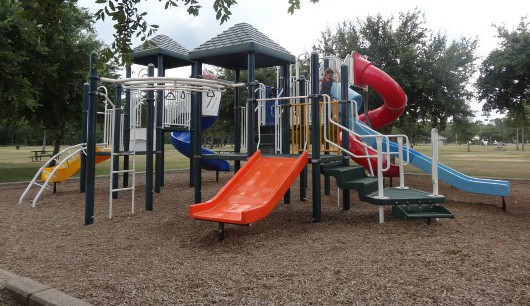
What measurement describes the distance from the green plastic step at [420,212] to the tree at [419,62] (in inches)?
437

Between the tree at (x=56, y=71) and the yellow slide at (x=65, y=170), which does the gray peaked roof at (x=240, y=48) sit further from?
the tree at (x=56, y=71)

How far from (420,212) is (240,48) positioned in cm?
451

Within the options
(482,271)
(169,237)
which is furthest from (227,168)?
(482,271)

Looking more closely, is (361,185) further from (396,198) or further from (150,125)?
(150,125)

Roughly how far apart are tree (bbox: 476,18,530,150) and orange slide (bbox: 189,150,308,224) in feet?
33.7

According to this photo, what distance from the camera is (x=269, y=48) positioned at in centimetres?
754

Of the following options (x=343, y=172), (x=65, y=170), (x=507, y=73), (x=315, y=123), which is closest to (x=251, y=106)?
(x=315, y=123)

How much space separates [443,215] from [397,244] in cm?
149

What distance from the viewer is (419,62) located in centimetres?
1644

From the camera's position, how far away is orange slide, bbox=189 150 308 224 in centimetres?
519

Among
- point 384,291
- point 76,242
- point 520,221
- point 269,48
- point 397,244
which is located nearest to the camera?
point 384,291

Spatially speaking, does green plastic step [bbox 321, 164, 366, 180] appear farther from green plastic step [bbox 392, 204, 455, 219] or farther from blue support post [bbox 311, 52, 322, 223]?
green plastic step [bbox 392, 204, 455, 219]

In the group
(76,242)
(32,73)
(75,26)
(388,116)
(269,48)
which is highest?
(75,26)

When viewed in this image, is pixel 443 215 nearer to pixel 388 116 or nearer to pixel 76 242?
pixel 76 242
